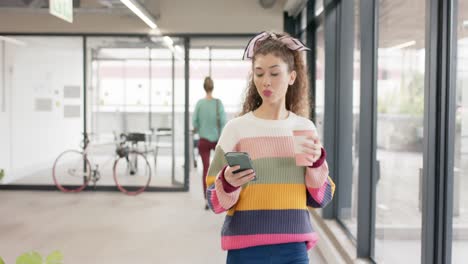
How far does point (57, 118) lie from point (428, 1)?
6.91 m

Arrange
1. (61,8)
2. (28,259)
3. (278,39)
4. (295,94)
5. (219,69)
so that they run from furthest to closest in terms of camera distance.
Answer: (219,69) < (61,8) < (295,94) < (278,39) < (28,259)

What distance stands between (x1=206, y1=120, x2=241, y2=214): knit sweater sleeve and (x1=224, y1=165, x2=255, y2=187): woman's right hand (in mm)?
51

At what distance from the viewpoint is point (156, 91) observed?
302 inches

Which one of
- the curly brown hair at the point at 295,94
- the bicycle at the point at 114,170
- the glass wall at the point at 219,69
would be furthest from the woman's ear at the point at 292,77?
the glass wall at the point at 219,69

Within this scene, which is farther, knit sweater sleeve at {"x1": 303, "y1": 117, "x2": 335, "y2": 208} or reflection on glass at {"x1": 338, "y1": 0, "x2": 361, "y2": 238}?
reflection on glass at {"x1": 338, "y1": 0, "x2": 361, "y2": 238}

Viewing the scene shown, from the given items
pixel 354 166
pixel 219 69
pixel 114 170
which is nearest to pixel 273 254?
pixel 354 166

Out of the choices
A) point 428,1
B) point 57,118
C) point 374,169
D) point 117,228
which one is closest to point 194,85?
point 57,118

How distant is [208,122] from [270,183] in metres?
4.30

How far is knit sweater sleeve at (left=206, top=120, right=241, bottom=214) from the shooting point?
5.04 ft

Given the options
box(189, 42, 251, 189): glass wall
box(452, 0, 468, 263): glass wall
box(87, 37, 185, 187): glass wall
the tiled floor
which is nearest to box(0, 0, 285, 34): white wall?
box(87, 37, 185, 187): glass wall

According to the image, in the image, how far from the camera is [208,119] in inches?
230

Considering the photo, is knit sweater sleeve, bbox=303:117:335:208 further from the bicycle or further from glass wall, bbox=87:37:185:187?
glass wall, bbox=87:37:185:187

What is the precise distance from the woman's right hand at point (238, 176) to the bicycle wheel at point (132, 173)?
5.88 meters

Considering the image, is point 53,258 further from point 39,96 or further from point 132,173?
point 39,96
